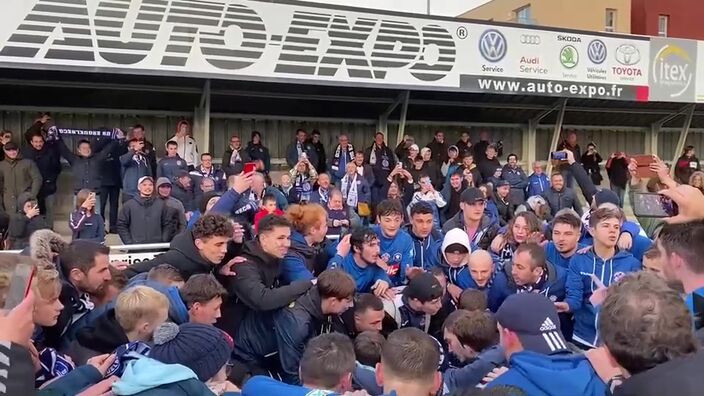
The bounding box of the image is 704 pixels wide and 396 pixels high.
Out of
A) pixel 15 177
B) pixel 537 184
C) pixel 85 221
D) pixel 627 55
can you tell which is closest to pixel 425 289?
pixel 85 221

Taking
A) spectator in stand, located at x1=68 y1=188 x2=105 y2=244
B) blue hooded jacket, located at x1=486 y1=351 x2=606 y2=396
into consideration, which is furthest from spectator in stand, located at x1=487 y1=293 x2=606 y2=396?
spectator in stand, located at x1=68 y1=188 x2=105 y2=244

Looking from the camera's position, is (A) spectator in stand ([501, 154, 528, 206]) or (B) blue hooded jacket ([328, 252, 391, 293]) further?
(A) spectator in stand ([501, 154, 528, 206])

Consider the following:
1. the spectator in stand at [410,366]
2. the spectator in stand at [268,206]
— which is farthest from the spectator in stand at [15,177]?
the spectator in stand at [410,366]

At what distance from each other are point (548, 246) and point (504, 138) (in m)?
9.29

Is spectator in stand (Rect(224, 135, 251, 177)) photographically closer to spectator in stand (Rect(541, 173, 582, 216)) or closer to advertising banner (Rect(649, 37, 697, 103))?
spectator in stand (Rect(541, 173, 582, 216))

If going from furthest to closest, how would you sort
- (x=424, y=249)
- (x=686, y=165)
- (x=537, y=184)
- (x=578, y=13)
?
(x=578, y=13)
(x=686, y=165)
(x=537, y=184)
(x=424, y=249)

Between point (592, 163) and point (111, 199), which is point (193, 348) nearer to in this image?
point (111, 199)

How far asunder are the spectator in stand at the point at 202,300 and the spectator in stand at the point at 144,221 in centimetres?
464

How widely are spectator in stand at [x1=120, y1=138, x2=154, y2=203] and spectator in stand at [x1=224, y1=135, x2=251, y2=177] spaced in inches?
54.8

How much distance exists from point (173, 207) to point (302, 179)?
2977 mm

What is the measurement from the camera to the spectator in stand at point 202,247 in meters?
3.84

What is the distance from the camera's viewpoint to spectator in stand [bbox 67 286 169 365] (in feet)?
9.44

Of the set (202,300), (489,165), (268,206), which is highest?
(489,165)

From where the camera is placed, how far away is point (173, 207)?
7.88 metres
